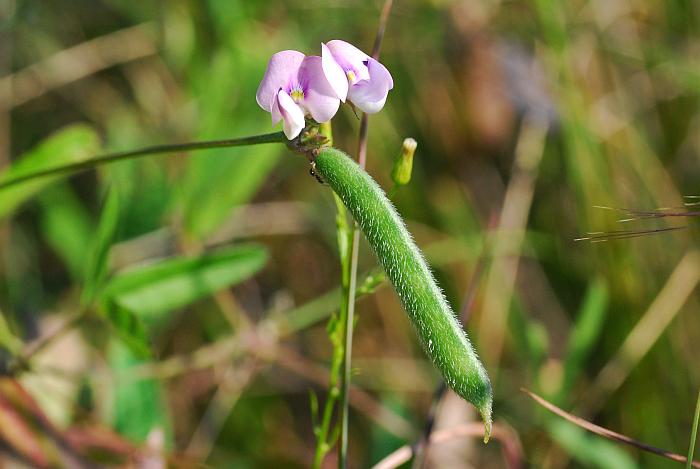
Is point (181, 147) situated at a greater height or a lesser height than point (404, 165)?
greater

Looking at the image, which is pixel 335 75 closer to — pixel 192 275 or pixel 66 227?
pixel 192 275

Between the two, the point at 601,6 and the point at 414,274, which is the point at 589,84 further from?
the point at 414,274

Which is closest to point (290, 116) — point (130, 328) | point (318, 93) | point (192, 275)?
point (318, 93)

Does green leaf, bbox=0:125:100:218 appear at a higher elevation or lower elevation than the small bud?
higher

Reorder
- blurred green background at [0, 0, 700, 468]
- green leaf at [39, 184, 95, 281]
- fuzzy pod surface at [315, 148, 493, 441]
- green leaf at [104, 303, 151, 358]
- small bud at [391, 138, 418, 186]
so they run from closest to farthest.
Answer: fuzzy pod surface at [315, 148, 493, 441], small bud at [391, 138, 418, 186], green leaf at [104, 303, 151, 358], blurred green background at [0, 0, 700, 468], green leaf at [39, 184, 95, 281]

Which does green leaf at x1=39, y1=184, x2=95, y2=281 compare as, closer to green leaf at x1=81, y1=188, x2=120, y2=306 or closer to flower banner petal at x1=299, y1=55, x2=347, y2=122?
green leaf at x1=81, y1=188, x2=120, y2=306

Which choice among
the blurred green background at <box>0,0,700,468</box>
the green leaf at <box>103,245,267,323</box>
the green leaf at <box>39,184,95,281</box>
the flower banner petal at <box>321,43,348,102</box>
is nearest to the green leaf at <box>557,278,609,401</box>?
the blurred green background at <box>0,0,700,468</box>

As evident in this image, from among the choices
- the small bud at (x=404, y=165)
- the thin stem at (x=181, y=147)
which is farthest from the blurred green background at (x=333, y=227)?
the small bud at (x=404, y=165)
